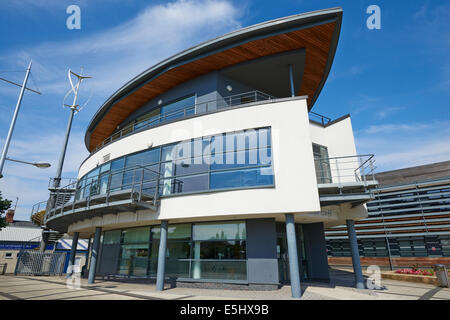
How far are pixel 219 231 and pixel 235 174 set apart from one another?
2726 mm

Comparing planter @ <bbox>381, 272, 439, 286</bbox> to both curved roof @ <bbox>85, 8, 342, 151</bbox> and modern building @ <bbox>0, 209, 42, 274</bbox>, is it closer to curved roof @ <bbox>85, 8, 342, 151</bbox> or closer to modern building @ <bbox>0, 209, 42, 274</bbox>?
curved roof @ <bbox>85, 8, 342, 151</bbox>

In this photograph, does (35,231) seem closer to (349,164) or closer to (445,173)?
(349,164)

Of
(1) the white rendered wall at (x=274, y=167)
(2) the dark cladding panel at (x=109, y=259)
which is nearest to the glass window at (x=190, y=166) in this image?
(1) the white rendered wall at (x=274, y=167)

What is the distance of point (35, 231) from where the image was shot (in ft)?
117

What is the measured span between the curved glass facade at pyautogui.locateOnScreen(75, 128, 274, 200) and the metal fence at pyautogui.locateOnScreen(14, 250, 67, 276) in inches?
415

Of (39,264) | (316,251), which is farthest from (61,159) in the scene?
(316,251)

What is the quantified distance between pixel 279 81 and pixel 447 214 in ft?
40.4

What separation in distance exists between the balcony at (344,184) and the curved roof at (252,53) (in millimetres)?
5369

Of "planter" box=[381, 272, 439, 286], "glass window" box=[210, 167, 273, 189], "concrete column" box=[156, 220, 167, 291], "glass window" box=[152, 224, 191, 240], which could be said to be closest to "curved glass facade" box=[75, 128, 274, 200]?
"glass window" box=[210, 167, 273, 189]

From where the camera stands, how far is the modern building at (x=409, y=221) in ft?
47.6

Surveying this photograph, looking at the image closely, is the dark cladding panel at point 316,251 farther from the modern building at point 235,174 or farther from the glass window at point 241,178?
the glass window at point 241,178

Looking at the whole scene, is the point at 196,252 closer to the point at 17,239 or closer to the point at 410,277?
the point at 410,277

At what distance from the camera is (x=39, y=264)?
17.5 m
